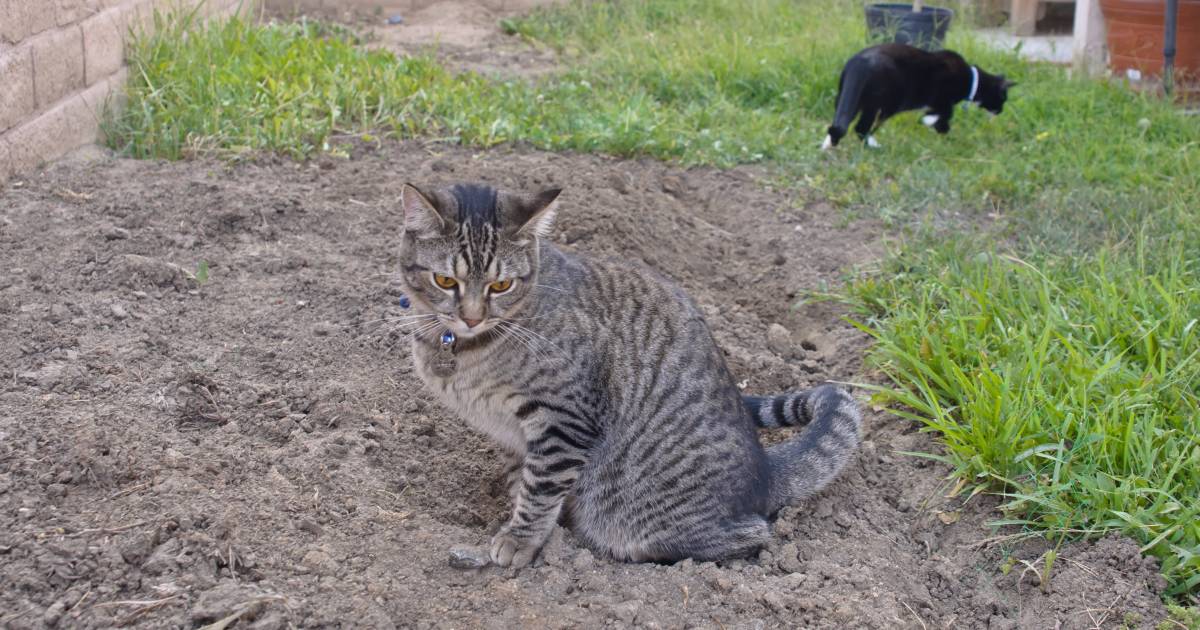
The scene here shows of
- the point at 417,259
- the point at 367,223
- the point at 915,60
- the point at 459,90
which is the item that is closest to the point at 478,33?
the point at 459,90

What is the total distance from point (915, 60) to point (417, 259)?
5.19 m

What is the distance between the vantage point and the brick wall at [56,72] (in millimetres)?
5133

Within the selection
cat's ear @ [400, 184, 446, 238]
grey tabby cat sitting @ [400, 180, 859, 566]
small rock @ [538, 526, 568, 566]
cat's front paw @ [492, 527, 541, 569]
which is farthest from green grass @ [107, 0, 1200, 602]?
cat's ear @ [400, 184, 446, 238]

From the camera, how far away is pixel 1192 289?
4375 millimetres

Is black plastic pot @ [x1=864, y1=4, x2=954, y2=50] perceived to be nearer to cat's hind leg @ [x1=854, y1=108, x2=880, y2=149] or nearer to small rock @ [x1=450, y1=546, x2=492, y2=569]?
cat's hind leg @ [x1=854, y1=108, x2=880, y2=149]

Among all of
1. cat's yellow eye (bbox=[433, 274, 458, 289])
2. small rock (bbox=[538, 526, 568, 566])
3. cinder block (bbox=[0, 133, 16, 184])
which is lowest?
small rock (bbox=[538, 526, 568, 566])

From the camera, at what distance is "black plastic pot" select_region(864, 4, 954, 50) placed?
873cm

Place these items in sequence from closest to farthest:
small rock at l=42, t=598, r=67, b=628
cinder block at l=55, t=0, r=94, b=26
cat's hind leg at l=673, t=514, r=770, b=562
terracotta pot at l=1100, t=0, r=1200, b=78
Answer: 1. small rock at l=42, t=598, r=67, b=628
2. cat's hind leg at l=673, t=514, r=770, b=562
3. cinder block at l=55, t=0, r=94, b=26
4. terracotta pot at l=1100, t=0, r=1200, b=78

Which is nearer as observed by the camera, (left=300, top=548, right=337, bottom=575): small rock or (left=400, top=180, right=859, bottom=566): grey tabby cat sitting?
(left=300, top=548, right=337, bottom=575): small rock

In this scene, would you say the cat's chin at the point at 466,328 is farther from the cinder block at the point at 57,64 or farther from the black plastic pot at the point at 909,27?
the black plastic pot at the point at 909,27

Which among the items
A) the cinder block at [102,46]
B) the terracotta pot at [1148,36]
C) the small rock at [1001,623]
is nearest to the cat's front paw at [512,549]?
the small rock at [1001,623]

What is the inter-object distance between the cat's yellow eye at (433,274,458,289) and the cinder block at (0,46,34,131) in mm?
2907

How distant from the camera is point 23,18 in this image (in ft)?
17.1

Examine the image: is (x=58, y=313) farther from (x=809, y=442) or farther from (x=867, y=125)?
(x=867, y=125)
